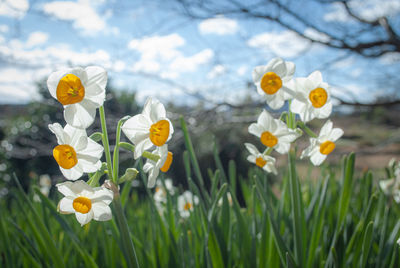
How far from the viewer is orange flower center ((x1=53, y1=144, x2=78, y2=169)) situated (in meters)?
0.56

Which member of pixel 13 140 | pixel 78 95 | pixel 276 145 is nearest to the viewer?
pixel 78 95

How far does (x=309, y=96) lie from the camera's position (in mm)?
814

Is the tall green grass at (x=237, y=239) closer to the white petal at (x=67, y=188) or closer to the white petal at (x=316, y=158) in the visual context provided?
the white petal at (x=316, y=158)

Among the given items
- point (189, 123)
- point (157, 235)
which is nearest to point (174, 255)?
point (157, 235)

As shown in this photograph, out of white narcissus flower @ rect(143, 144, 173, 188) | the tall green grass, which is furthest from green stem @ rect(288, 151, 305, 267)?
white narcissus flower @ rect(143, 144, 173, 188)

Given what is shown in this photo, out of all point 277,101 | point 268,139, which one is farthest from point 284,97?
point 268,139

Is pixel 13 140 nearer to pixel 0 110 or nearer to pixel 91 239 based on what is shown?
pixel 91 239

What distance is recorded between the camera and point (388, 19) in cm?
357

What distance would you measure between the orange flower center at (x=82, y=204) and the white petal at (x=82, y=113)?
0.46 ft

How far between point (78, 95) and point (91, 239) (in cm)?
108

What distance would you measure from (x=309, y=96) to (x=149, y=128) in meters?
0.47

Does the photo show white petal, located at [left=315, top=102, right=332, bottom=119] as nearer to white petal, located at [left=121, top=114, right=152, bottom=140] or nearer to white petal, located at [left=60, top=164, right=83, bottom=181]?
white petal, located at [left=121, top=114, right=152, bottom=140]

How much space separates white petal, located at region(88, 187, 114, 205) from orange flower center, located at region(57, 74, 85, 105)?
6.7 inches

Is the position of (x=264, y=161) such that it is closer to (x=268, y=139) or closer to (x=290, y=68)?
(x=268, y=139)
